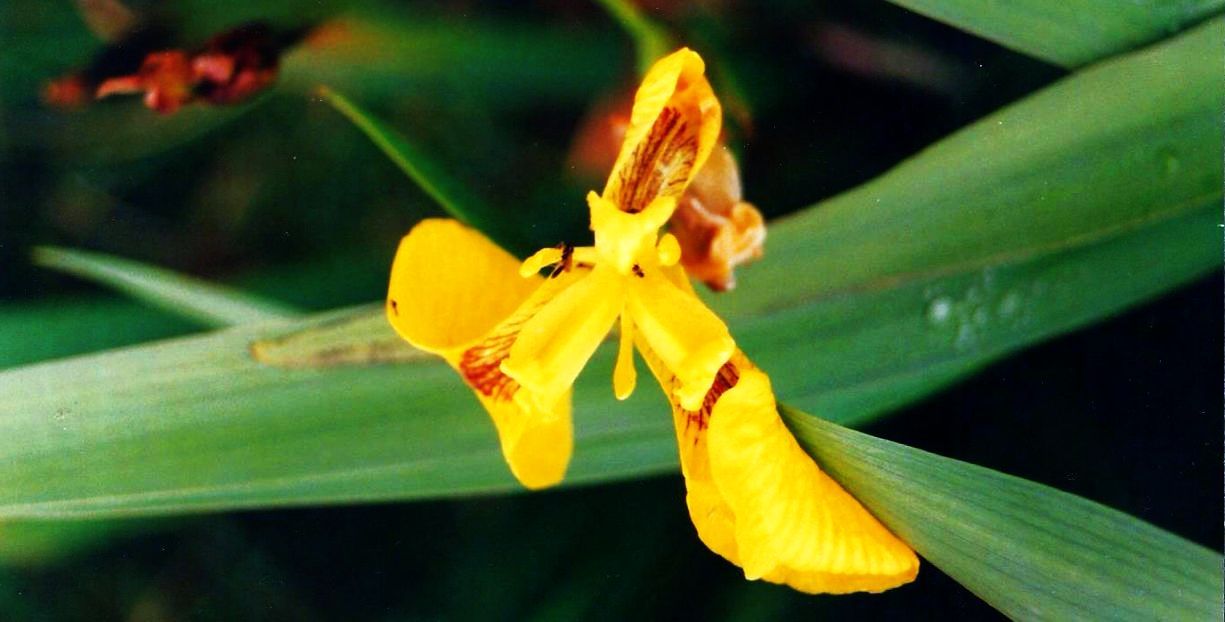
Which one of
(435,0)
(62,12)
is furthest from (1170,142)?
(62,12)

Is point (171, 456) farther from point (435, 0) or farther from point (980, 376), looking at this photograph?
point (980, 376)

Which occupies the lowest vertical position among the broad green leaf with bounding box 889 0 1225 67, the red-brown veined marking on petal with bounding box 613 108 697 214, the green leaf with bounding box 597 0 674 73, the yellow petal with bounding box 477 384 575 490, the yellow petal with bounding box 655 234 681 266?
the yellow petal with bounding box 477 384 575 490

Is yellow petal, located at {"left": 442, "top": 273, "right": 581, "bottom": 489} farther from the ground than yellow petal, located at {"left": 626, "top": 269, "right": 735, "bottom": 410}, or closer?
closer

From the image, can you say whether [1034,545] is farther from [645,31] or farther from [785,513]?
[645,31]

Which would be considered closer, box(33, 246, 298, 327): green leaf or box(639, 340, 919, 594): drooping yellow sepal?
box(639, 340, 919, 594): drooping yellow sepal

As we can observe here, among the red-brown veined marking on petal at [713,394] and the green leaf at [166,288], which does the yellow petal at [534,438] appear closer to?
the red-brown veined marking on petal at [713,394]

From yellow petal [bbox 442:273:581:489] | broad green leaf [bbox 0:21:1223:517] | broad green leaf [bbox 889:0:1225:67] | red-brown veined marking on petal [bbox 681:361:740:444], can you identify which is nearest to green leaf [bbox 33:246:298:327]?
broad green leaf [bbox 0:21:1223:517]

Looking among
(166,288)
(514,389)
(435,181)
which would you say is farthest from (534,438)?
(166,288)

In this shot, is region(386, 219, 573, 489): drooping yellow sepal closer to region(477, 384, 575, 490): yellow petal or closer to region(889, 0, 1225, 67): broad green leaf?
region(477, 384, 575, 490): yellow petal

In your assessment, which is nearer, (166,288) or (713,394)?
(713,394)
